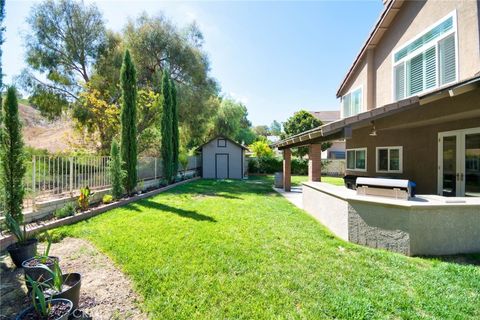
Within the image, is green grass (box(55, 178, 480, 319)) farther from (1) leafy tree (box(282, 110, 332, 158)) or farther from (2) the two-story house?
(1) leafy tree (box(282, 110, 332, 158))

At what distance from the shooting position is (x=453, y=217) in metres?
4.35

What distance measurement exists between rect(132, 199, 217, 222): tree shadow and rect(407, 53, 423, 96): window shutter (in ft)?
24.5

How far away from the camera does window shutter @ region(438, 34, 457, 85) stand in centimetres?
619

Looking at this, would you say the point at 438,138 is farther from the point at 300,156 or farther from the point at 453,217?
the point at 300,156

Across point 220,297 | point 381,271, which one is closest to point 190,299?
point 220,297

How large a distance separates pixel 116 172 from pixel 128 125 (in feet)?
7.21

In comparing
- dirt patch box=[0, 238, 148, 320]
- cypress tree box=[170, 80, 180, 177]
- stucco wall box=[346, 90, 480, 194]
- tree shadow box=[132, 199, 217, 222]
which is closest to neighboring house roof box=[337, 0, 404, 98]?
stucco wall box=[346, 90, 480, 194]

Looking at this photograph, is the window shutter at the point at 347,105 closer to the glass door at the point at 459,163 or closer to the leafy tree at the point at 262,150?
the glass door at the point at 459,163

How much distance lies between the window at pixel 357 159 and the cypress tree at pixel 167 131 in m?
9.97

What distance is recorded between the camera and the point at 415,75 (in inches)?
296

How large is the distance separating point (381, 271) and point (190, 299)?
2.94 m

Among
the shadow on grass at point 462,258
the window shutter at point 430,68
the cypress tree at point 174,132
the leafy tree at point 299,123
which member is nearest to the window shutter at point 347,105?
the window shutter at point 430,68

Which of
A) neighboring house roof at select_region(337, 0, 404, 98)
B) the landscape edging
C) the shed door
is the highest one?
neighboring house roof at select_region(337, 0, 404, 98)

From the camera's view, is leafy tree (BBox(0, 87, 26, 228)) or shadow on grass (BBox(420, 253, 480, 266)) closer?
→ shadow on grass (BBox(420, 253, 480, 266))
